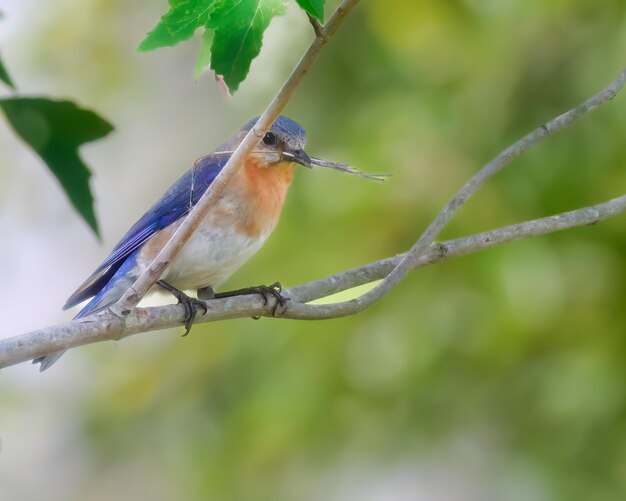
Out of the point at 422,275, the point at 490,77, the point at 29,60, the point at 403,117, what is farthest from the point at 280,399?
the point at 29,60

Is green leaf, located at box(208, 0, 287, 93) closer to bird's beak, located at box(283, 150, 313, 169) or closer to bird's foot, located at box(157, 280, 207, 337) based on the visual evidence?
bird's foot, located at box(157, 280, 207, 337)

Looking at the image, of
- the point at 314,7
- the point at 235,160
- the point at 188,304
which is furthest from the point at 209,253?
the point at 314,7

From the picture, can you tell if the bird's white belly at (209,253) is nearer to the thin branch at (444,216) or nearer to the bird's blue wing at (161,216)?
the bird's blue wing at (161,216)

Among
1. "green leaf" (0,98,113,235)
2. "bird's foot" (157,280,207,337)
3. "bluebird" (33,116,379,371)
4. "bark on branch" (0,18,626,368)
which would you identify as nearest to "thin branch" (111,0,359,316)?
"bark on branch" (0,18,626,368)

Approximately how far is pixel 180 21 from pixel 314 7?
27cm

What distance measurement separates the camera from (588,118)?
5055mm

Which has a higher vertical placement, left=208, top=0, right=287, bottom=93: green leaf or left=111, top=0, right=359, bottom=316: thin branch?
left=208, top=0, right=287, bottom=93: green leaf

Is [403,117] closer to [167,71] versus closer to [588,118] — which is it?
[588,118]

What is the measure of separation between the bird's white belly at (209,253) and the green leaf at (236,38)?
2.01 m

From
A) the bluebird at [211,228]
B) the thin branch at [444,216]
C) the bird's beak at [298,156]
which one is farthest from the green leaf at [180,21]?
the bird's beak at [298,156]

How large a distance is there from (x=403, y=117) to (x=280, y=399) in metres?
1.58

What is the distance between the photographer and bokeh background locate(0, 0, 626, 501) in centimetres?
478

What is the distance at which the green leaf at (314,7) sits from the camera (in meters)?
1.49

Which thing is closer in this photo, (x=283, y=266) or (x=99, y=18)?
(x=283, y=266)
